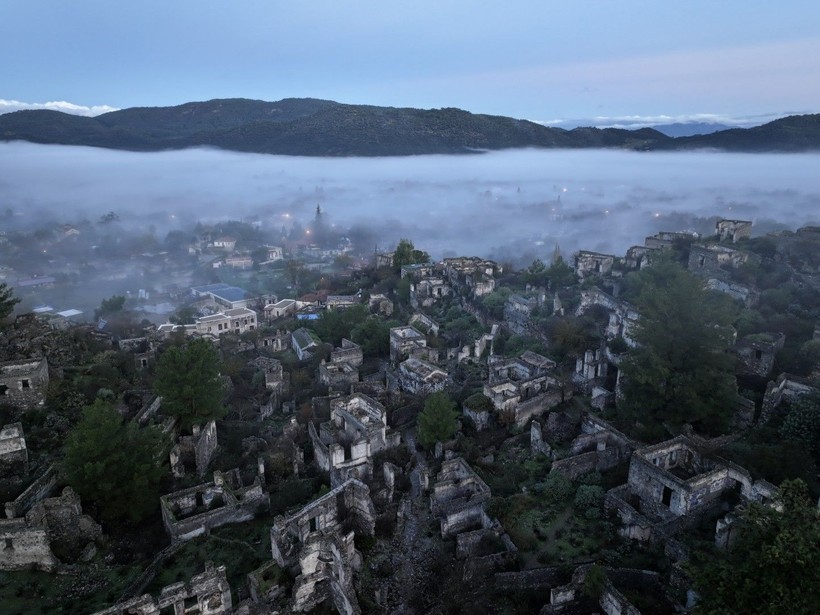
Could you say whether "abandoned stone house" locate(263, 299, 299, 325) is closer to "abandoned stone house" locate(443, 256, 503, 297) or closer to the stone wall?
"abandoned stone house" locate(443, 256, 503, 297)

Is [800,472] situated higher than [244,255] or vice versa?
[800,472]

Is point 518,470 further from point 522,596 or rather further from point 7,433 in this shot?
point 7,433

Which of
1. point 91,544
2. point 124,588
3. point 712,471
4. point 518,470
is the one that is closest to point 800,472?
point 712,471

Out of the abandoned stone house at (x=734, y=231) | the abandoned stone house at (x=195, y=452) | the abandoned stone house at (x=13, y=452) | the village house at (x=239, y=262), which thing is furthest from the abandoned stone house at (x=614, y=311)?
the village house at (x=239, y=262)

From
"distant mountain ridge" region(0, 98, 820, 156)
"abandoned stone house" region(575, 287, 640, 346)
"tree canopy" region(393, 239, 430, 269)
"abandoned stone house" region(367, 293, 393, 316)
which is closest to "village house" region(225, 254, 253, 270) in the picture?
"tree canopy" region(393, 239, 430, 269)

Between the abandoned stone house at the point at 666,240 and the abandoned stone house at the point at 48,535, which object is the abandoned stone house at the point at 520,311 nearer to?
the abandoned stone house at the point at 666,240
